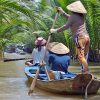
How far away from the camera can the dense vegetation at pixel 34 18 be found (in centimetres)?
1239

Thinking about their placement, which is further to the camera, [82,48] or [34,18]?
[34,18]

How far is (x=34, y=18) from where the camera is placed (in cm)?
1219

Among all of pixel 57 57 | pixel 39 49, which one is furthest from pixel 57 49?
pixel 39 49

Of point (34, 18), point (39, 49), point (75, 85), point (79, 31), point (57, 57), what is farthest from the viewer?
point (34, 18)

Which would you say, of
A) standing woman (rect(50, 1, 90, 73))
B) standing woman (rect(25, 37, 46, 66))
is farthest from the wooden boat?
standing woman (rect(25, 37, 46, 66))

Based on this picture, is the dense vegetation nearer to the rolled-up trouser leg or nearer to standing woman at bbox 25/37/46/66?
standing woman at bbox 25/37/46/66

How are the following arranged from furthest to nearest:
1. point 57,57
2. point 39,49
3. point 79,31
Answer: point 39,49 → point 57,57 → point 79,31

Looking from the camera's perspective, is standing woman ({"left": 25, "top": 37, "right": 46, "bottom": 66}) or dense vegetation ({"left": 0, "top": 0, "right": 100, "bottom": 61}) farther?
dense vegetation ({"left": 0, "top": 0, "right": 100, "bottom": 61})

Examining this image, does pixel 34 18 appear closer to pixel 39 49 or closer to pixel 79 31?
pixel 39 49

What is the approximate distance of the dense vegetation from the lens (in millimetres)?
12387

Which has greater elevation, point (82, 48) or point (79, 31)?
point (79, 31)

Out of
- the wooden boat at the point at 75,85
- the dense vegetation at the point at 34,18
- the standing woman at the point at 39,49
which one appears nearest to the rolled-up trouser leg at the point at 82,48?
the wooden boat at the point at 75,85

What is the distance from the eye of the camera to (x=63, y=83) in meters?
8.48

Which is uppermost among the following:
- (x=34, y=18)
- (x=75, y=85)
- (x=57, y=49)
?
(x=34, y=18)
